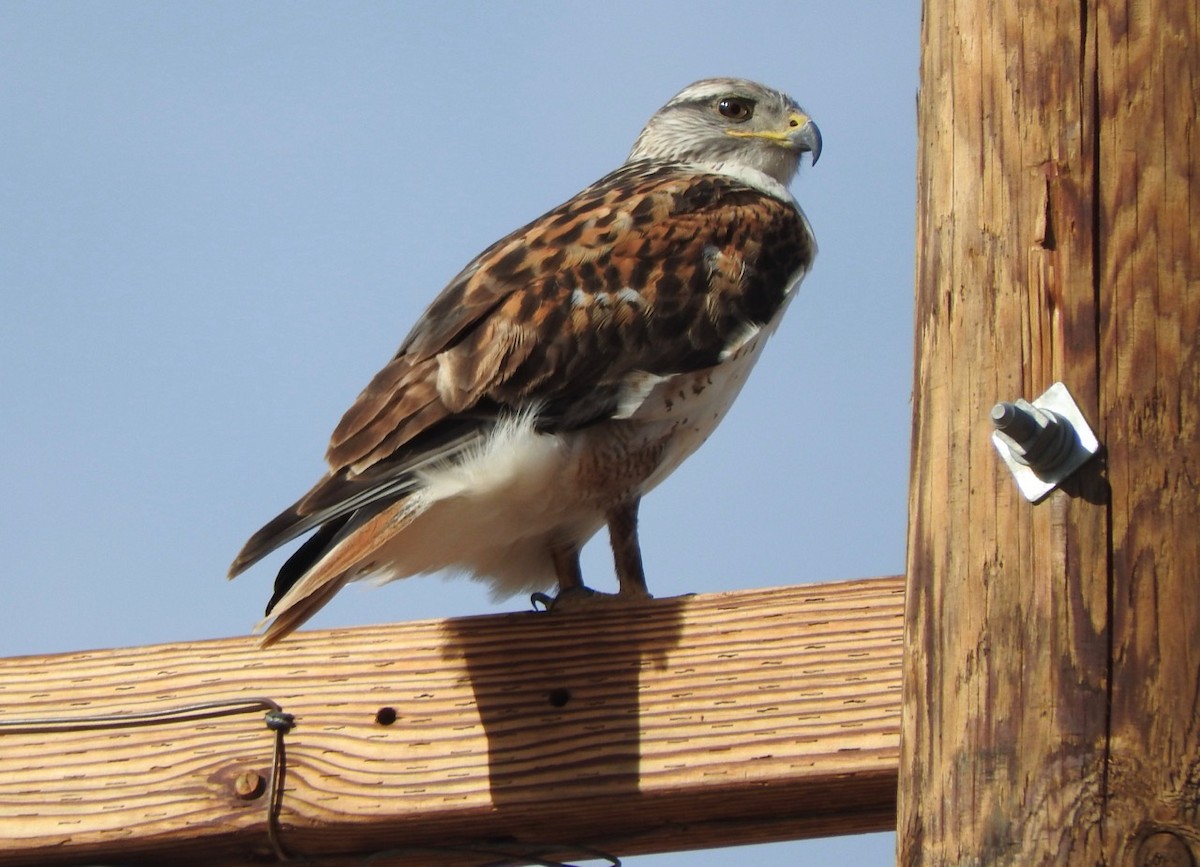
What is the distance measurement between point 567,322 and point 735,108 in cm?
229

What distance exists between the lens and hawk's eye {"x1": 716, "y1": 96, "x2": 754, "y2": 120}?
5750 millimetres

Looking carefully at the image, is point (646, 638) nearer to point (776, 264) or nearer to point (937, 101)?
point (937, 101)

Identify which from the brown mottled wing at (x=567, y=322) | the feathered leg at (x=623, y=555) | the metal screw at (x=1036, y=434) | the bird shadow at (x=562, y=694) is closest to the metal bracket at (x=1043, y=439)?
the metal screw at (x=1036, y=434)

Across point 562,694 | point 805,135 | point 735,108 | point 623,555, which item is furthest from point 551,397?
point 735,108

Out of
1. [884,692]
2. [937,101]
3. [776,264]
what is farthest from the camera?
[776,264]

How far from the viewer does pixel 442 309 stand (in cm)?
394

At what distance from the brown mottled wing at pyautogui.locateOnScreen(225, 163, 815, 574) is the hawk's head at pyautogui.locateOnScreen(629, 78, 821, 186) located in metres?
1.07

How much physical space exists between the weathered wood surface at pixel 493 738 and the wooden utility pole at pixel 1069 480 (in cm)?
61

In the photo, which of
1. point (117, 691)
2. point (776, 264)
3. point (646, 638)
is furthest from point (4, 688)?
point (776, 264)

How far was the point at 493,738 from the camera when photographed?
2760 millimetres

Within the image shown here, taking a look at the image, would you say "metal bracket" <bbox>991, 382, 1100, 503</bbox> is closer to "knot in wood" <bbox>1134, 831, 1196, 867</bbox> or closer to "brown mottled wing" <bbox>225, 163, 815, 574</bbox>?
"knot in wood" <bbox>1134, 831, 1196, 867</bbox>

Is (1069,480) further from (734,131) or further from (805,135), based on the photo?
(734,131)

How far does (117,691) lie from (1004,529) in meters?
1.64

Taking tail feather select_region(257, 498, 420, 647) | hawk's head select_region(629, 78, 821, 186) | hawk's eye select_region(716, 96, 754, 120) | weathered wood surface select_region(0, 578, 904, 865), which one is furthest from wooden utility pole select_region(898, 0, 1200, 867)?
hawk's eye select_region(716, 96, 754, 120)
